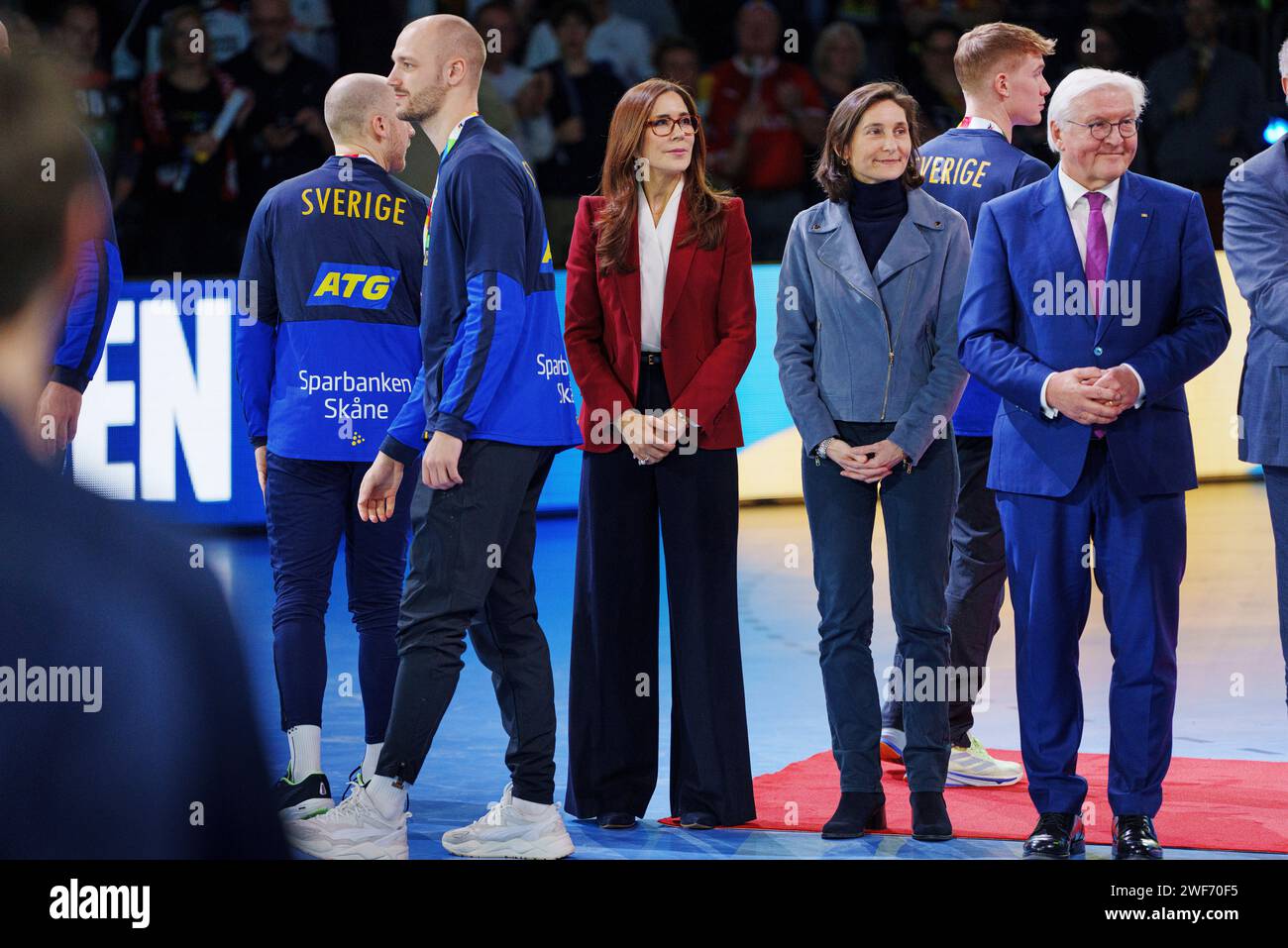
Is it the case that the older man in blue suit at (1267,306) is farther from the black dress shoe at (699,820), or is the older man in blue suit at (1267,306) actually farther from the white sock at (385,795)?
the white sock at (385,795)

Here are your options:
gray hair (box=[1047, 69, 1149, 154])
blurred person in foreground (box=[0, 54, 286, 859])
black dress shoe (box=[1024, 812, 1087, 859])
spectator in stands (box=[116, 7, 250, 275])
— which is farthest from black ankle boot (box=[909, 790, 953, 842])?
spectator in stands (box=[116, 7, 250, 275])

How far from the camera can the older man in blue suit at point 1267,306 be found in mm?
4203

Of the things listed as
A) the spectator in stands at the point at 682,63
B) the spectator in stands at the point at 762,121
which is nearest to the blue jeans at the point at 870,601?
the spectator in stands at the point at 762,121

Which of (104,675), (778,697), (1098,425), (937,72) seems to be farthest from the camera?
(937,72)

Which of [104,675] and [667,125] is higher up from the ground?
[667,125]

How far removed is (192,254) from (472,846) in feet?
20.5

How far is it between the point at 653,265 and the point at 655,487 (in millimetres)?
624

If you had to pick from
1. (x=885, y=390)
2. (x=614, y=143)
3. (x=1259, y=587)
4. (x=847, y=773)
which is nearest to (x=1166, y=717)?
(x=847, y=773)

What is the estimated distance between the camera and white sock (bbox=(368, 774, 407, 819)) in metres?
3.99

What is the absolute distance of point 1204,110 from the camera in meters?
11.7

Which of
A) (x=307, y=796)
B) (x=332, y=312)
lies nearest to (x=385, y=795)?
(x=307, y=796)

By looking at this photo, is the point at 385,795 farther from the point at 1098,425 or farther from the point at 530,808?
the point at 1098,425

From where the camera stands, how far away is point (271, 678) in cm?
605
